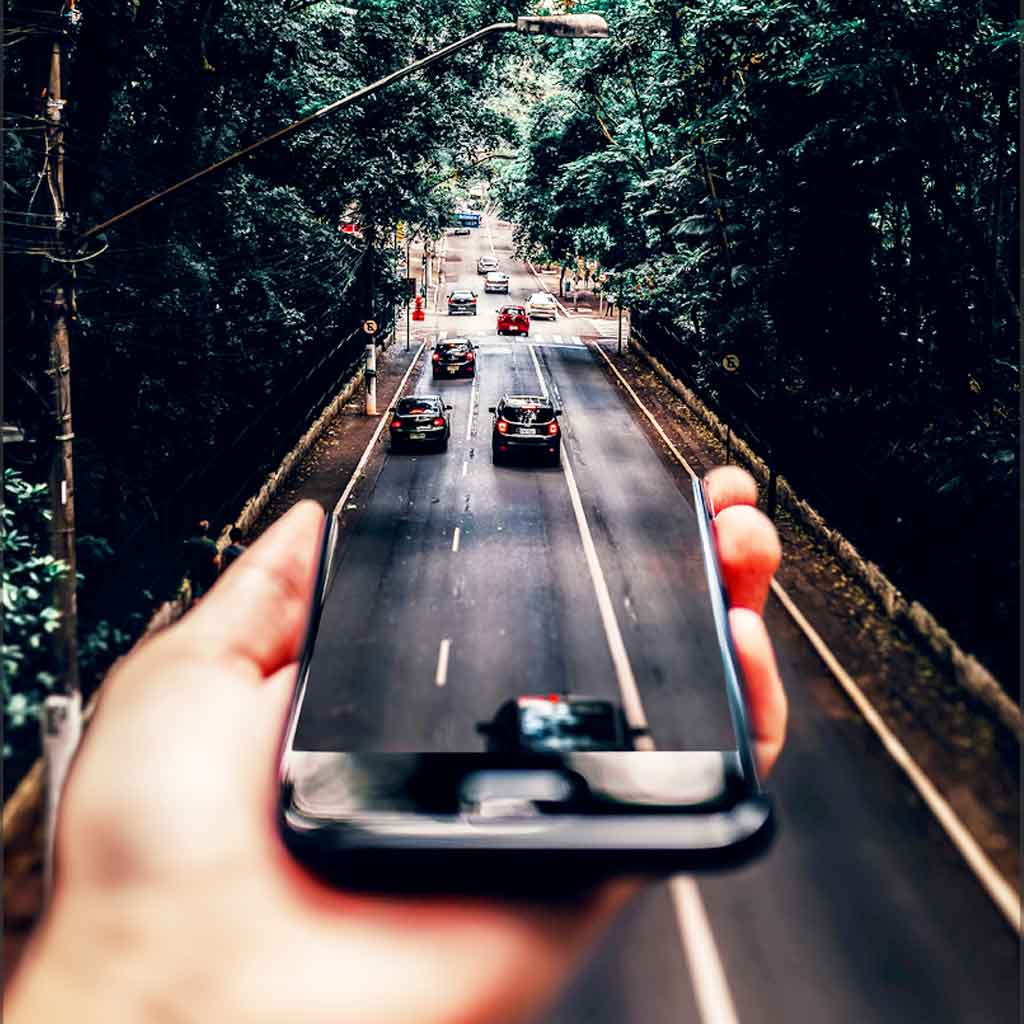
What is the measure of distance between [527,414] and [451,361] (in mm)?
23443

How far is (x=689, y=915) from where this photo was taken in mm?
8109

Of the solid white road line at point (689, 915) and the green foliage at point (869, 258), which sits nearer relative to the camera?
the solid white road line at point (689, 915)

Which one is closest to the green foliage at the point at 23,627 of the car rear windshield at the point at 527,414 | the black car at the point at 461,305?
the car rear windshield at the point at 527,414

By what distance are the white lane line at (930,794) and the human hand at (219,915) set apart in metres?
5.15

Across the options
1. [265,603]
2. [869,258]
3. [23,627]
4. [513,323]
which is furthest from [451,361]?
[265,603]

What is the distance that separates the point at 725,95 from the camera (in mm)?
23484

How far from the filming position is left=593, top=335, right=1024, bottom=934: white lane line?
8719 mm

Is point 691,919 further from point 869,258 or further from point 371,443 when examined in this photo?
point 869,258

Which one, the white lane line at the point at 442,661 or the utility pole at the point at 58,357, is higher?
the utility pole at the point at 58,357

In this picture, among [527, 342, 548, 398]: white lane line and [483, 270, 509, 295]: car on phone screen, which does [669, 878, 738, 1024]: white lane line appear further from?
[483, 270, 509, 295]: car on phone screen

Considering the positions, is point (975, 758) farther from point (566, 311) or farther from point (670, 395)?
point (566, 311)

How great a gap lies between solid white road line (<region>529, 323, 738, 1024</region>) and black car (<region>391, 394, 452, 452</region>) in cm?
715

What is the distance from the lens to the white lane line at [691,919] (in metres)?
→ 3.81

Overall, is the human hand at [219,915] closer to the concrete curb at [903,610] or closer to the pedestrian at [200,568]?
the pedestrian at [200,568]
